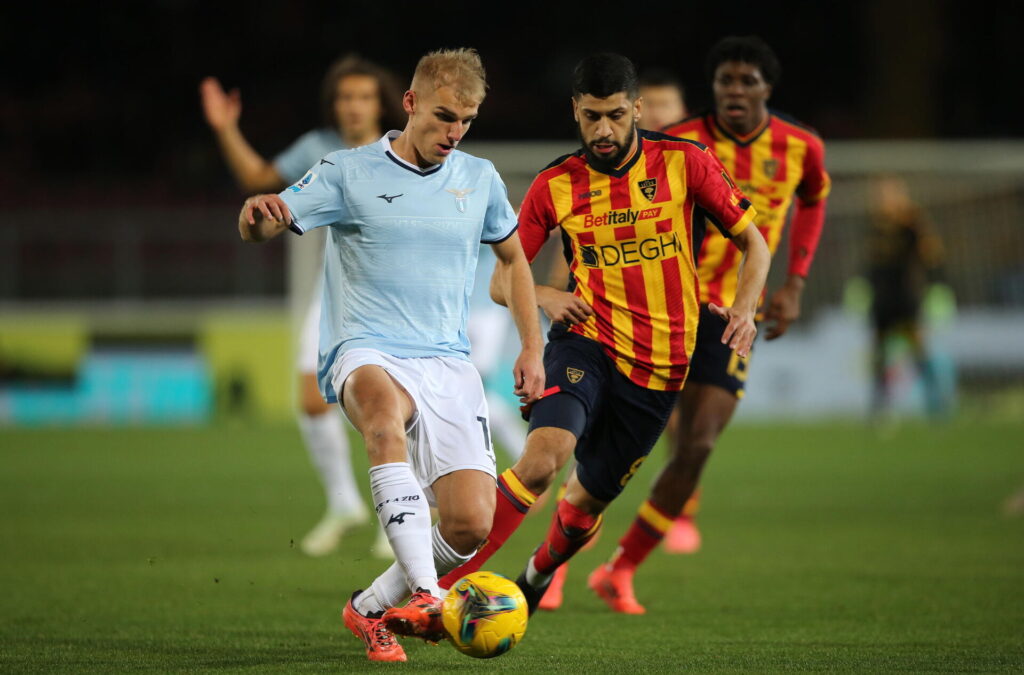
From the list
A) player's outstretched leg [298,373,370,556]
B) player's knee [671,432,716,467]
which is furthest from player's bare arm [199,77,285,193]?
player's knee [671,432,716,467]

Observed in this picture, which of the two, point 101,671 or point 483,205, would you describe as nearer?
point 101,671

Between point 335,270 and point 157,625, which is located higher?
point 335,270

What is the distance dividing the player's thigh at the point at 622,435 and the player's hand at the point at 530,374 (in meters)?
0.57

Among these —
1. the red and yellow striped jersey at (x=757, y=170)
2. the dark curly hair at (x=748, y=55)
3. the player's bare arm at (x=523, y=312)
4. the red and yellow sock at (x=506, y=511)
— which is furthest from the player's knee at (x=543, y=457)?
the dark curly hair at (x=748, y=55)

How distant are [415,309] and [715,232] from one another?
1996 millimetres

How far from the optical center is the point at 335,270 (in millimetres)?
4785

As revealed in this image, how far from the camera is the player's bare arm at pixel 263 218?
14.1ft

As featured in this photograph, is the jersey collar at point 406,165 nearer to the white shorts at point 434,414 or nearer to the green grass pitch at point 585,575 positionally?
the white shorts at point 434,414

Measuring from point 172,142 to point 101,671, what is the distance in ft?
70.0

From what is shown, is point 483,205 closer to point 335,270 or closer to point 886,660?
point 335,270

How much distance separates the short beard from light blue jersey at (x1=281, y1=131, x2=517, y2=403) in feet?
2.07

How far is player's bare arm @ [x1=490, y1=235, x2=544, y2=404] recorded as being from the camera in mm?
4754

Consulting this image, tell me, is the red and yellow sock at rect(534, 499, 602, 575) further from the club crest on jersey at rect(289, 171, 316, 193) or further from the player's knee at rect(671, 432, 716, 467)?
the club crest on jersey at rect(289, 171, 316, 193)

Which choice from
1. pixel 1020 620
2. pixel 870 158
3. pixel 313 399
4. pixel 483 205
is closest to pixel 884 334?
pixel 870 158
